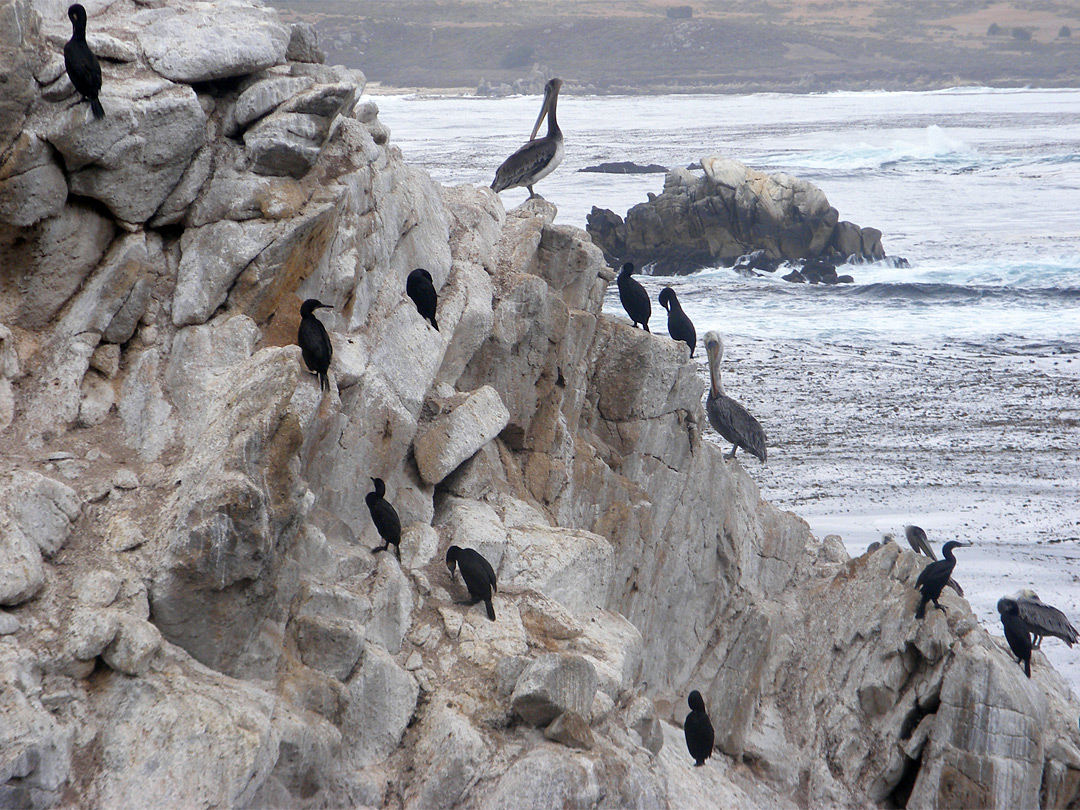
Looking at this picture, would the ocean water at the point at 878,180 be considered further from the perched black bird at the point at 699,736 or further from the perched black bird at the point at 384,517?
the perched black bird at the point at 384,517

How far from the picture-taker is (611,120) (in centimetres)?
8225

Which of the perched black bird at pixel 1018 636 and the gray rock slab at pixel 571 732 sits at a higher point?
the gray rock slab at pixel 571 732

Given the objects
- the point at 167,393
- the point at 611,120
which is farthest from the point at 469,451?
the point at 611,120

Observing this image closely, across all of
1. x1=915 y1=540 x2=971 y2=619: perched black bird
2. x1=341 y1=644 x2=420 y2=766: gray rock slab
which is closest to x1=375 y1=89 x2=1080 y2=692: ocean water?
x1=915 y1=540 x2=971 y2=619: perched black bird

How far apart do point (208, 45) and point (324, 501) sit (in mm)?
3445

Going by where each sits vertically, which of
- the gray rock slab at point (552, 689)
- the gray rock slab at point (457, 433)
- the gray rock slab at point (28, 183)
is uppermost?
the gray rock slab at point (28, 183)

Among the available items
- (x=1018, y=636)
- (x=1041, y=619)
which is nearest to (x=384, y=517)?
(x=1018, y=636)

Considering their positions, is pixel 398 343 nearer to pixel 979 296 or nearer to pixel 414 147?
pixel 979 296

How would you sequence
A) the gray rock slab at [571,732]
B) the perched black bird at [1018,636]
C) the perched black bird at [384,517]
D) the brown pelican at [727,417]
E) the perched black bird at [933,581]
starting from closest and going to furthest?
the gray rock slab at [571,732] → the perched black bird at [384,517] → the perched black bird at [933,581] → the perched black bird at [1018,636] → the brown pelican at [727,417]

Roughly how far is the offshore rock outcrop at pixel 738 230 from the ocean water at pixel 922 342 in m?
1.51

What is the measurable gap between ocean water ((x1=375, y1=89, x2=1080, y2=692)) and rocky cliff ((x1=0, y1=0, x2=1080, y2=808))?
18.3 ft

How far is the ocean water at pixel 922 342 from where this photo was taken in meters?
16.5

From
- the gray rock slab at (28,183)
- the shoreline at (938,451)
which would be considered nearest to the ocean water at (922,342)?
the shoreline at (938,451)

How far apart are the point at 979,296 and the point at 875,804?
24.5m
